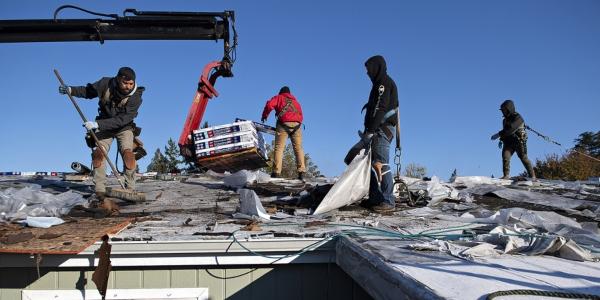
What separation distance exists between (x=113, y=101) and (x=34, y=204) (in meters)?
1.49

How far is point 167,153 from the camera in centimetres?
2769

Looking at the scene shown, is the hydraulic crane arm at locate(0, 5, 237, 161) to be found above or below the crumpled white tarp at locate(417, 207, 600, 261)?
above

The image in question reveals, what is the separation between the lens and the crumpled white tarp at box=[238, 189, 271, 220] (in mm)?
4332

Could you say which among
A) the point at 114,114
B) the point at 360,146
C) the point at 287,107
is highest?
the point at 287,107

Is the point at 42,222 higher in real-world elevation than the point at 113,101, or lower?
lower

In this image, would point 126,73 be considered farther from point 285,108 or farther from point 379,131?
point 285,108

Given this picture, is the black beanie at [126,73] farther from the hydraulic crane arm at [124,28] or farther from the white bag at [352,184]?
the white bag at [352,184]

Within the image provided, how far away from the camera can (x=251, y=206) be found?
438 cm

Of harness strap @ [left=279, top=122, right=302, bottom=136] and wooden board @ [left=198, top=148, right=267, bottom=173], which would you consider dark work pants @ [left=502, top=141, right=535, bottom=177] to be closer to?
harness strap @ [left=279, top=122, right=302, bottom=136]

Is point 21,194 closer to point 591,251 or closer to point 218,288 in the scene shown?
point 218,288

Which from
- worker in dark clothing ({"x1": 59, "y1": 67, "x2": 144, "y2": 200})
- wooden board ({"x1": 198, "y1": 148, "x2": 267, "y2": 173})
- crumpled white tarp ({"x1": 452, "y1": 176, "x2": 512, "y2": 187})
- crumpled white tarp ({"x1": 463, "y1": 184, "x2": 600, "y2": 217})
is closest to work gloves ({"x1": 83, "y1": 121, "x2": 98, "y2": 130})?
worker in dark clothing ({"x1": 59, "y1": 67, "x2": 144, "y2": 200})

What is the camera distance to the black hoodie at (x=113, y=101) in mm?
5488

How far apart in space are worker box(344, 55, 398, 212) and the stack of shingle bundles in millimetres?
4092

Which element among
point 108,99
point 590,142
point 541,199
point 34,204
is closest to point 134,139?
point 108,99
